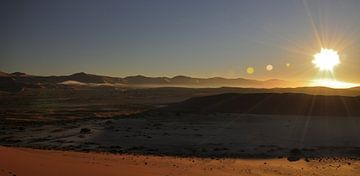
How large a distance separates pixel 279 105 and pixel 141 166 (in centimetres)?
3517

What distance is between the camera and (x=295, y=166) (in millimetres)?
15961

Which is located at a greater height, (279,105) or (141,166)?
(279,105)

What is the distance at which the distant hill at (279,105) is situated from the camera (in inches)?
1670

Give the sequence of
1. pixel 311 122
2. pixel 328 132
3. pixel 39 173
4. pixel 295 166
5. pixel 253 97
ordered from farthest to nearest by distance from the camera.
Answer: pixel 253 97
pixel 311 122
pixel 328 132
pixel 295 166
pixel 39 173

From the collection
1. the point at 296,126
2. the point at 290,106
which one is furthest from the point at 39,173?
the point at 290,106

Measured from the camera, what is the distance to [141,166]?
1335 cm

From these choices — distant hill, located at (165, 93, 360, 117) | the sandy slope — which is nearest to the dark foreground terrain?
distant hill, located at (165, 93, 360, 117)

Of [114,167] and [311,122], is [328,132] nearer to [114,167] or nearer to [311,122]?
[311,122]

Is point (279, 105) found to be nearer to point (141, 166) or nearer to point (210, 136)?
point (210, 136)

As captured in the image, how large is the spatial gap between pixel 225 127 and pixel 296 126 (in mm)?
5464

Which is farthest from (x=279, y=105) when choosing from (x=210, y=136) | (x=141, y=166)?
(x=141, y=166)

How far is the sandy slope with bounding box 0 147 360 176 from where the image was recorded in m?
10.2

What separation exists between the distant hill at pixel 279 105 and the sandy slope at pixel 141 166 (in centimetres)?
2618

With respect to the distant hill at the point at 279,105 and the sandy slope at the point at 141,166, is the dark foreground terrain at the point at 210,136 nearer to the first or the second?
the distant hill at the point at 279,105
